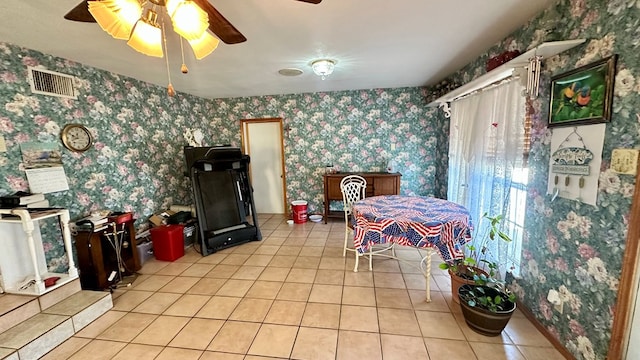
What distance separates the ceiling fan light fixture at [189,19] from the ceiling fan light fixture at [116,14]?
171mm

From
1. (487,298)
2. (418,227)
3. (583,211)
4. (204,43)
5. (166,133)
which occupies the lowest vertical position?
(487,298)

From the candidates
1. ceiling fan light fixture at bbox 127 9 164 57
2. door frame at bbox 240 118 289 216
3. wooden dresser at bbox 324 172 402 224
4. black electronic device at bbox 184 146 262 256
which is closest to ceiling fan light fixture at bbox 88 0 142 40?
ceiling fan light fixture at bbox 127 9 164 57

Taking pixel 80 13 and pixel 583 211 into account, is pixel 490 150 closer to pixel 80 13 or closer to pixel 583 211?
pixel 583 211

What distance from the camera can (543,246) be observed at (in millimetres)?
1864

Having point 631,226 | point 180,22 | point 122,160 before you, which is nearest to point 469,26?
point 631,226

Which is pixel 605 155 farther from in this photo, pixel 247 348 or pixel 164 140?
pixel 164 140

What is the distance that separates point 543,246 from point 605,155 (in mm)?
779

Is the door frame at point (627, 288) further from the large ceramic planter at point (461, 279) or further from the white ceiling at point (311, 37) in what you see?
the white ceiling at point (311, 37)

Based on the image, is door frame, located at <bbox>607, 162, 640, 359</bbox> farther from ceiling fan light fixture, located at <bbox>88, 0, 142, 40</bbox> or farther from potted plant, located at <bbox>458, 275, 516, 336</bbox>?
ceiling fan light fixture, located at <bbox>88, 0, 142, 40</bbox>

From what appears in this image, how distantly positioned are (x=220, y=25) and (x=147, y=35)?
1.34ft

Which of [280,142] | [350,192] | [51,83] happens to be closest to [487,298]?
[350,192]

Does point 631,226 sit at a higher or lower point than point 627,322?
higher

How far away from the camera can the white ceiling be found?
1.71 m

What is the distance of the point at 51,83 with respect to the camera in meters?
2.46
